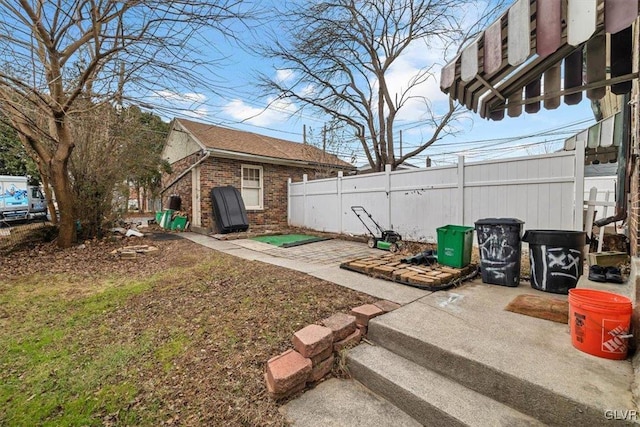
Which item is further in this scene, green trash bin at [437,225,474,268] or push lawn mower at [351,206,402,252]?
push lawn mower at [351,206,402,252]

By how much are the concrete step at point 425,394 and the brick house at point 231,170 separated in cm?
855

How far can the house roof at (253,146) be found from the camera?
35.9 feet

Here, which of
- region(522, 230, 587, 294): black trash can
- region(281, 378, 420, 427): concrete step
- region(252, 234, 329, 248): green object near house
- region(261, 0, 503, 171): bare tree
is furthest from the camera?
region(261, 0, 503, 171): bare tree

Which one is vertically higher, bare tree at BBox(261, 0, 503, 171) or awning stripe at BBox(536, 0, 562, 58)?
bare tree at BBox(261, 0, 503, 171)

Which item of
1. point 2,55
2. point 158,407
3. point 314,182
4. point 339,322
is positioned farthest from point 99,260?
point 314,182

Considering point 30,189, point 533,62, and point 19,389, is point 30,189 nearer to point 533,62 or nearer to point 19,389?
point 19,389

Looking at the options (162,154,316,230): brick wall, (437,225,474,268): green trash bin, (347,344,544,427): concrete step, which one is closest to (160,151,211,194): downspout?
(162,154,316,230): brick wall

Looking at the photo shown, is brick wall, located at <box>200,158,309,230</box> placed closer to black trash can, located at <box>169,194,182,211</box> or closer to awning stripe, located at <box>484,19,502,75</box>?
black trash can, located at <box>169,194,182,211</box>

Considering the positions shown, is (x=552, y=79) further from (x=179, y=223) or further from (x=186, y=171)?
(x=179, y=223)

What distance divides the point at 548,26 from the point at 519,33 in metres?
0.20

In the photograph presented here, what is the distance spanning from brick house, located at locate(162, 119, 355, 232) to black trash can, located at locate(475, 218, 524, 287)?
27.3 feet

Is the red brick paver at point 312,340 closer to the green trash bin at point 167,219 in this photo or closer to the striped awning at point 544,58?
the striped awning at point 544,58

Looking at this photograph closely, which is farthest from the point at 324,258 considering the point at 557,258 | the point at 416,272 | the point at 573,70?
the point at 573,70

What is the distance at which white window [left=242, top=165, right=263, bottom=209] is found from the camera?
10867mm
